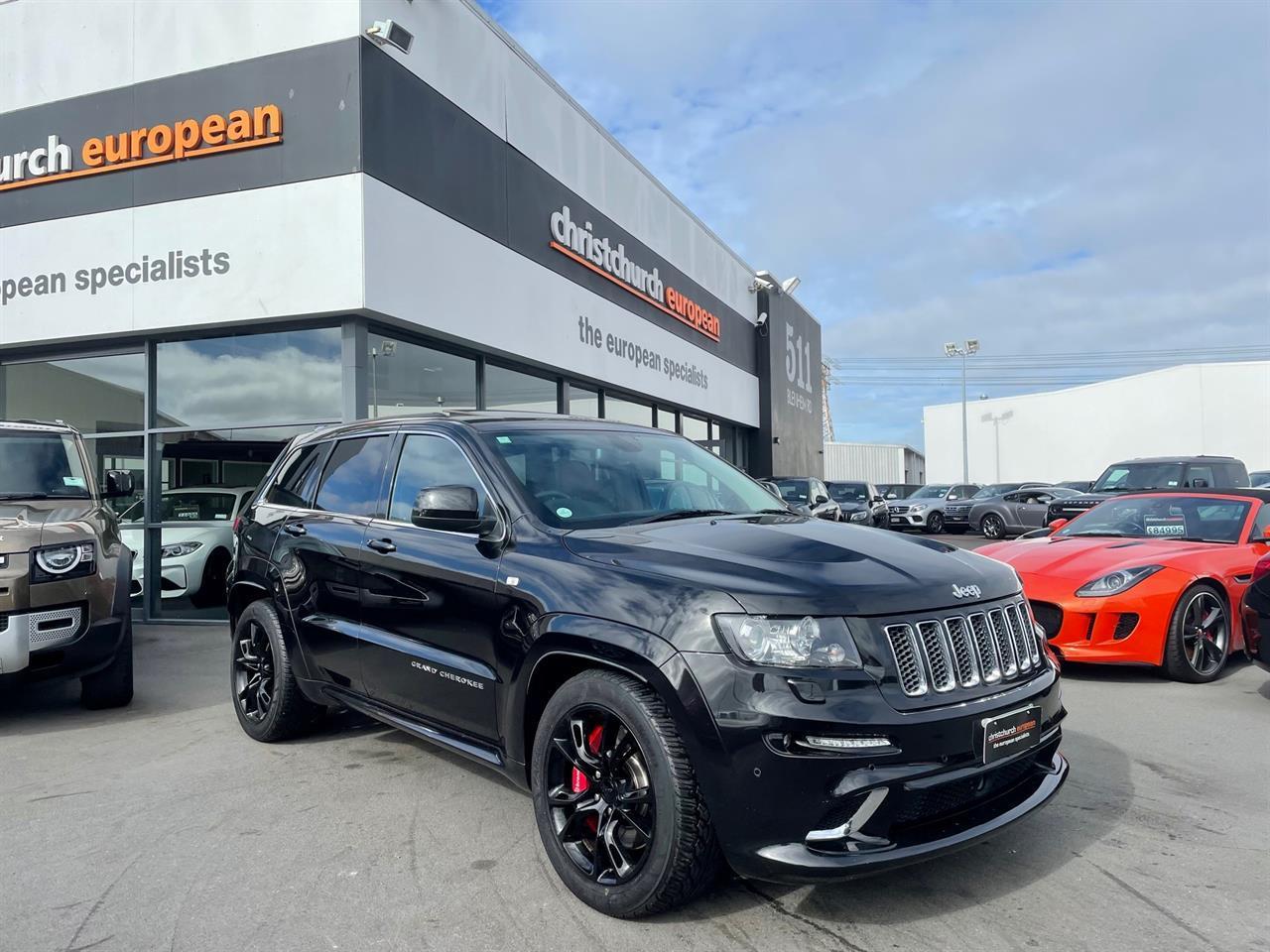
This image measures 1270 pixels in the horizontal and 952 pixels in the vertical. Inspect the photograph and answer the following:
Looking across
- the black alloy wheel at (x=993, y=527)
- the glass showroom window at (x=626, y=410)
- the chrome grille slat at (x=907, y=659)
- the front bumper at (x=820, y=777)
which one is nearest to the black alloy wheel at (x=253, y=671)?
the front bumper at (x=820, y=777)

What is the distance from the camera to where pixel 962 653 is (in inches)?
118

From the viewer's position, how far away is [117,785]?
180 inches

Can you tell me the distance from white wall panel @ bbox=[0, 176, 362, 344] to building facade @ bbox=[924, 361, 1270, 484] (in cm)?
4748

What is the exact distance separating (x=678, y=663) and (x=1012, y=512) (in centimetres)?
2206

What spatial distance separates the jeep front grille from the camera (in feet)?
9.29

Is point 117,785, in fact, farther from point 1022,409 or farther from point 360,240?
point 1022,409

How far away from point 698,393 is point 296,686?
15.0 m

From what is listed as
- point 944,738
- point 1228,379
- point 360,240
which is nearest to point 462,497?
point 944,738

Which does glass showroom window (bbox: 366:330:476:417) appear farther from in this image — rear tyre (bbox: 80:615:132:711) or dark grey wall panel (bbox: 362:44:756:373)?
rear tyre (bbox: 80:615:132:711)

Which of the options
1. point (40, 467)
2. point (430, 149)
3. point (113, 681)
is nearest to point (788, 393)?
point (430, 149)

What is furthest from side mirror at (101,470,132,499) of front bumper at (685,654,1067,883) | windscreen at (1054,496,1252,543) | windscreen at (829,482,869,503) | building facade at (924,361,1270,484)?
building facade at (924,361,1270,484)

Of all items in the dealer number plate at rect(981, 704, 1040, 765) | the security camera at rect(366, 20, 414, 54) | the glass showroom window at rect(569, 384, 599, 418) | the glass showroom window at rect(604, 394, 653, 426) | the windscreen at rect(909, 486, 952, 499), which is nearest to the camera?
the dealer number plate at rect(981, 704, 1040, 765)

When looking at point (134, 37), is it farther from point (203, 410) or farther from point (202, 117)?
point (203, 410)

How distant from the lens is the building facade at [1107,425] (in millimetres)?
46281
